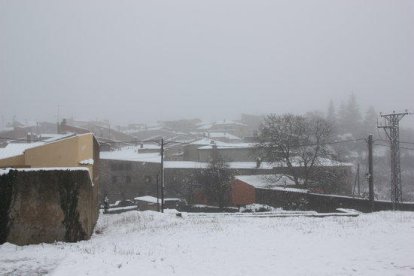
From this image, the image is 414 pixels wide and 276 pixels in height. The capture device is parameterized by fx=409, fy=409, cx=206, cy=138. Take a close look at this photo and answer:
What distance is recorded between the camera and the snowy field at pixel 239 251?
34.2 feet

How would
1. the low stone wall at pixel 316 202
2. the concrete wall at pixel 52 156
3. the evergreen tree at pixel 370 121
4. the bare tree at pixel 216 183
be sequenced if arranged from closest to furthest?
the concrete wall at pixel 52 156 → the low stone wall at pixel 316 202 → the bare tree at pixel 216 183 → the evergreen tree at pixel 370 121

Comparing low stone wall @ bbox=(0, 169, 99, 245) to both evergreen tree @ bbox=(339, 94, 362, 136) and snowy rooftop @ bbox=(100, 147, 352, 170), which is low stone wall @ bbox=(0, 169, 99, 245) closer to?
snowy rooftop @ bbox=(100, 147, 352, 170)

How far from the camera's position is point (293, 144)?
50.6 meters

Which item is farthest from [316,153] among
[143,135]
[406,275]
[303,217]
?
[143,135]

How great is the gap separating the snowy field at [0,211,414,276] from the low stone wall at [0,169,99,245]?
646 millimetres

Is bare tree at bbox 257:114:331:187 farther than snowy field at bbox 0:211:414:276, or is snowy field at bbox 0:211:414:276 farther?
bare tree at bbox 257:114:331:187

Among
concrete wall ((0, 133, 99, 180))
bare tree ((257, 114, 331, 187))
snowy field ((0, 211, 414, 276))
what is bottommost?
snowy field ((0, 211, 414, 276))

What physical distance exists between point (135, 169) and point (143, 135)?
65021 mm

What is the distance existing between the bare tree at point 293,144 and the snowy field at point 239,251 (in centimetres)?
3024

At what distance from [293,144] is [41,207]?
127ft

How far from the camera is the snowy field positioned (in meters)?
10.4

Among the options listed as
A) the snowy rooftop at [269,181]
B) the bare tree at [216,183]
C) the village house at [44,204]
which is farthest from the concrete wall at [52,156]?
the bare tree at [216,183]

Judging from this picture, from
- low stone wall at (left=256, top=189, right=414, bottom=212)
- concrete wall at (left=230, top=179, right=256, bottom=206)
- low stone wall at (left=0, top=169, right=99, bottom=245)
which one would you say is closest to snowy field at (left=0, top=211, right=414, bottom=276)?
low stone wall at (left=0, top=169, right=99, bottom=245)

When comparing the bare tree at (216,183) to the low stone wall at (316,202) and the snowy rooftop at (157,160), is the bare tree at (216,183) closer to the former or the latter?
the low stone wall at (316,202)
